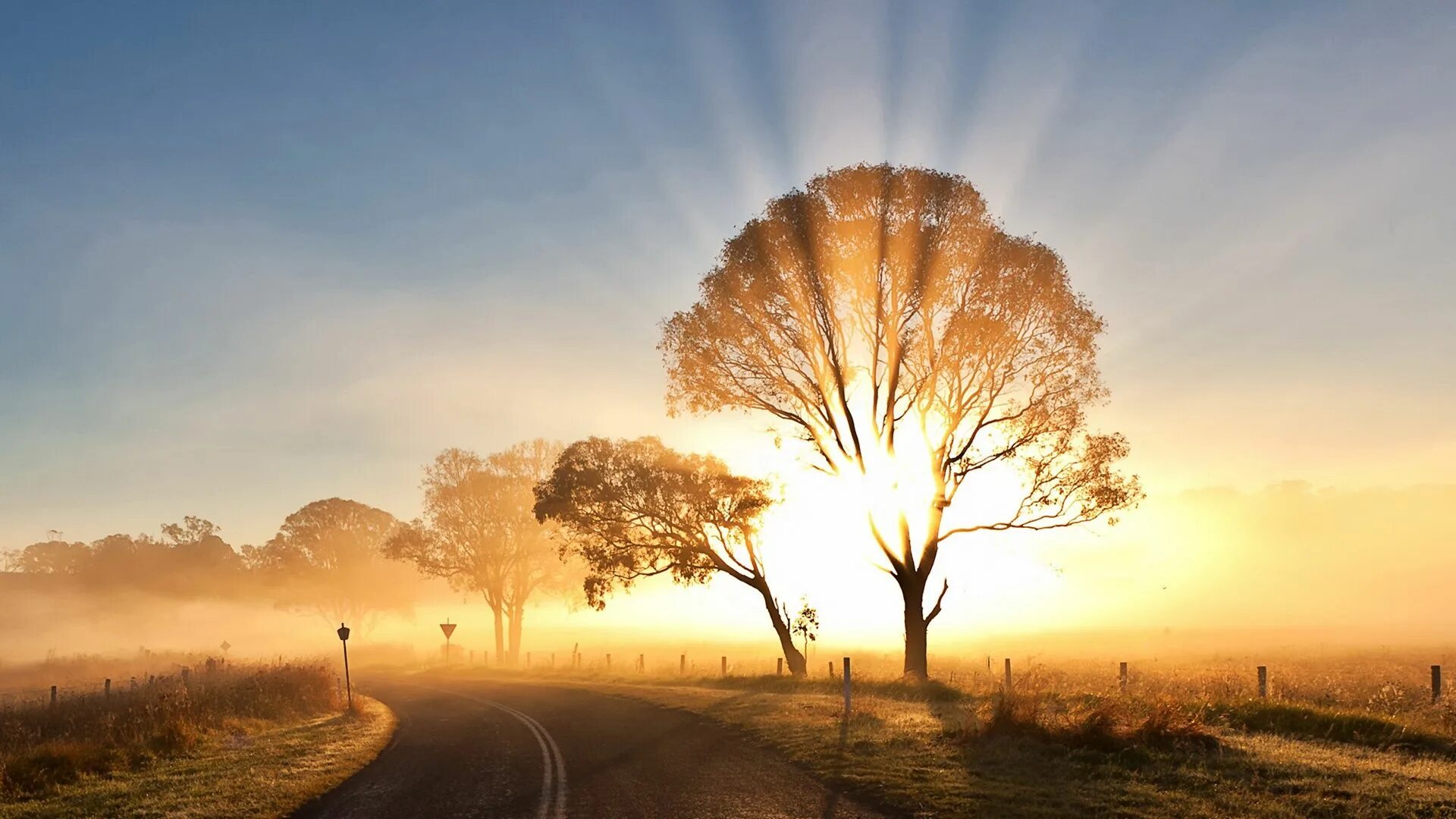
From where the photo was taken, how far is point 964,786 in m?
12.4

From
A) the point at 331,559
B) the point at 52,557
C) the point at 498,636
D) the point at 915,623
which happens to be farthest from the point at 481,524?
the point at 52,557

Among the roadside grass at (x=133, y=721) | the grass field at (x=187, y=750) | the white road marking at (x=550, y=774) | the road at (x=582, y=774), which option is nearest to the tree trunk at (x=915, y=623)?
the road at (x=582, y=774)

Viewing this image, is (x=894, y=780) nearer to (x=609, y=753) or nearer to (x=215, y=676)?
(x=609, y=753)

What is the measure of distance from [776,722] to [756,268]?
53.4ft

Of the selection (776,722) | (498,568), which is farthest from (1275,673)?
(498,568)

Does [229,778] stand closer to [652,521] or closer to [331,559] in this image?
[652,521]

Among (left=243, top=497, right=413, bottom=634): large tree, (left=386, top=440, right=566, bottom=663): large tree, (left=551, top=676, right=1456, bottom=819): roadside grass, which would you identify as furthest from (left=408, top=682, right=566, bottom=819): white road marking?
(left=243, top=497, right=413, bottom=634): large tree

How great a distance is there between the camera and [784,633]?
3594 cm

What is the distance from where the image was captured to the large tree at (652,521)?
36.6 metres

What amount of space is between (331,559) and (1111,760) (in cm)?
7996

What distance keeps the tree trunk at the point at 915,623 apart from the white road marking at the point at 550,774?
43.6 feet

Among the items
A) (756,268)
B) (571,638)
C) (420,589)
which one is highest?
(756,268)

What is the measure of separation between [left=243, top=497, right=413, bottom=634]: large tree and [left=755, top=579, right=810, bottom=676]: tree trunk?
51.3 m

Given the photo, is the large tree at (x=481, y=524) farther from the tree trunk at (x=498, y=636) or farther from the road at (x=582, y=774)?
the road at (x=582, y=774)
